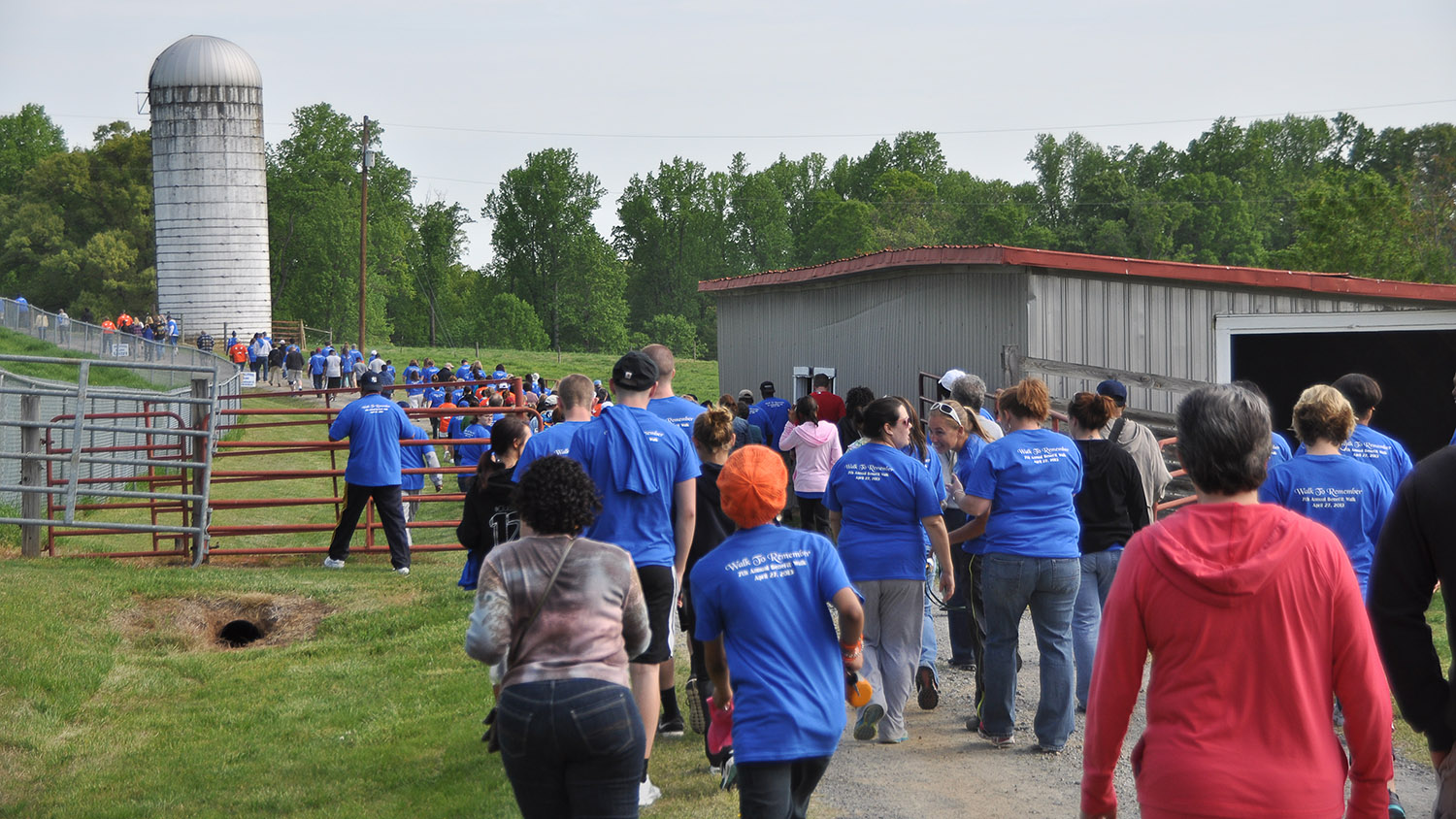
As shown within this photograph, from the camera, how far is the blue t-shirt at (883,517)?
666cm

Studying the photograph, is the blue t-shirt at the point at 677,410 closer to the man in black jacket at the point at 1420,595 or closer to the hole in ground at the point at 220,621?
the hole in ground at the point at 220,621

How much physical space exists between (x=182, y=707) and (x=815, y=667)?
558cm

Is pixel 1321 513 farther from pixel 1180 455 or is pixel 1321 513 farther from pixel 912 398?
pixel 912 398

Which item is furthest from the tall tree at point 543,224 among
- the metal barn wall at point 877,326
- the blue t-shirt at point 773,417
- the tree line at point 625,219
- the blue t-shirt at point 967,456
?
the blue t-shirt at point 967,456

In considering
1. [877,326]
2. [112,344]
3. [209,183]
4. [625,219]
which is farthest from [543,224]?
[877,326]

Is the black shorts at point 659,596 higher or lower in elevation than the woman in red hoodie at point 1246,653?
lower

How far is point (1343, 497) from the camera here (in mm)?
5852

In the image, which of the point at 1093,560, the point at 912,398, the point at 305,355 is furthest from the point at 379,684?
the point at 305,355

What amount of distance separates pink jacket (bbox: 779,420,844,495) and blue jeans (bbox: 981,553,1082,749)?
17.1ft

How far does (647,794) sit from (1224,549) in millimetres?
3621

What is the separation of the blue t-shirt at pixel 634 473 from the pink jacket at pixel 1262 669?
10.6ft

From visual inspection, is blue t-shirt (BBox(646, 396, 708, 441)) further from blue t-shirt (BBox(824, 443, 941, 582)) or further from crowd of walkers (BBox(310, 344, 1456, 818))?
blue t-shirt (BBox(824, 443, 941, 582))

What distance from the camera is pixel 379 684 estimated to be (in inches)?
331

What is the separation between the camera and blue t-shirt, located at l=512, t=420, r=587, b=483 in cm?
616
